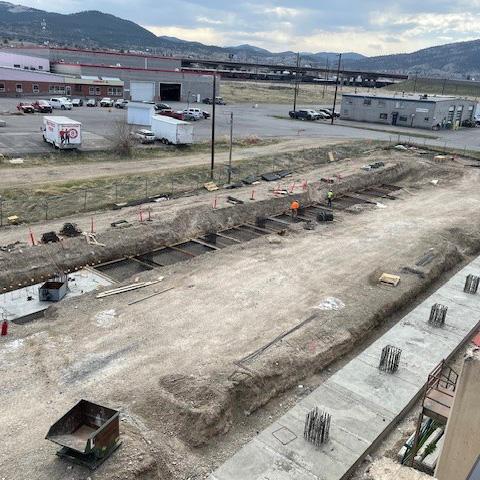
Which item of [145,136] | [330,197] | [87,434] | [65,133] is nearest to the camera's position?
[87,434]

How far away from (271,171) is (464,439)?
34600 millimetres

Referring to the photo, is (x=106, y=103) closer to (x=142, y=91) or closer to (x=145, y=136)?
(x=142, y=91)

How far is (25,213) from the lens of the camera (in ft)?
94.7

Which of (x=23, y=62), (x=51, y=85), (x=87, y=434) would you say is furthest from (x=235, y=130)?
(x=23, y=62)

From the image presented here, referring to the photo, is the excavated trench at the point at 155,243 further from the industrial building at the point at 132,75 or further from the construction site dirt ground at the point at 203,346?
the industrial building at the point at 132,75

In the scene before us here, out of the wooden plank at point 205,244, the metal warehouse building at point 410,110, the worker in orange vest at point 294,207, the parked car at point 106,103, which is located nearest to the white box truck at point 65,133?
the wooden plank at point 205,244

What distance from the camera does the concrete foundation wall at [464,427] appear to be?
988cm

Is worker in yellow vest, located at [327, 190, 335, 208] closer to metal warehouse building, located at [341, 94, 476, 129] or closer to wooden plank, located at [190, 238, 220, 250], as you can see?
wooden plank, located at [190, 238, 220, 250]

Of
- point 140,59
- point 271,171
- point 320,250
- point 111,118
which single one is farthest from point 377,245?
point 140,59

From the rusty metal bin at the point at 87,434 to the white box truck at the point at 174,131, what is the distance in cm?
3824

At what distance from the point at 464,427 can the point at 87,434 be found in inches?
354

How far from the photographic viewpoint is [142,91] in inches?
3401

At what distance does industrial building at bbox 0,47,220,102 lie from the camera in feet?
285

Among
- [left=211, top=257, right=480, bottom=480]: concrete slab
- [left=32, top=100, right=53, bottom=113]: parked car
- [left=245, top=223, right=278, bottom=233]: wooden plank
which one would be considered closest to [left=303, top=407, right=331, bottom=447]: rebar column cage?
[left=211, top=257, right=480, bottom=480]: concrete slab
